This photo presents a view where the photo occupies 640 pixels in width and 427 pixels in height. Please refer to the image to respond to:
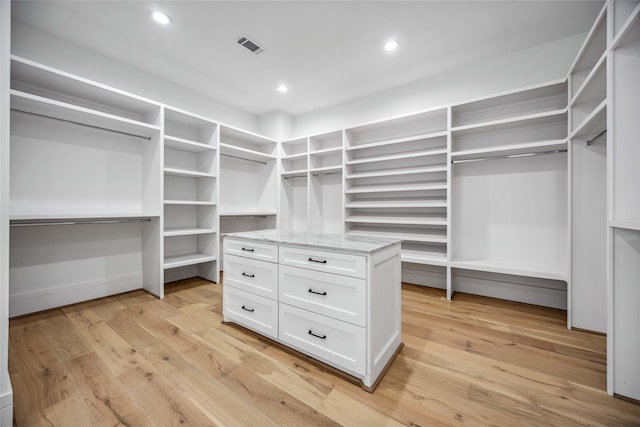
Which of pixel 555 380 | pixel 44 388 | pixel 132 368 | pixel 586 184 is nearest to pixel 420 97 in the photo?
pixel 586 184

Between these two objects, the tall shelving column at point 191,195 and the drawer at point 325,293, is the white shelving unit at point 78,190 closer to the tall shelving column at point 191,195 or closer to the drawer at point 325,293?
the tall shelving column at point 191,195

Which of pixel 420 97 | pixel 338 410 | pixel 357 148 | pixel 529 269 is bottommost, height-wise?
pixel 338 410

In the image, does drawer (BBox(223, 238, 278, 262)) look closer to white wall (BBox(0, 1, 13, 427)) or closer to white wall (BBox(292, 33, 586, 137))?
white wall (BBox(0, 1, 13, 427))

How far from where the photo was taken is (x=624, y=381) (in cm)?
135

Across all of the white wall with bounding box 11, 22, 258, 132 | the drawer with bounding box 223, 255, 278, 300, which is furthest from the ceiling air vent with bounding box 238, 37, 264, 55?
the drawer with bounding box 223, 255, 278, 300

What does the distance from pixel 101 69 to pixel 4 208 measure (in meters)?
2.49

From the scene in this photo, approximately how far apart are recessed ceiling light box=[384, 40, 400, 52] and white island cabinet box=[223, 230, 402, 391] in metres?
2.13

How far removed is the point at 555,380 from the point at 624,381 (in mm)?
290

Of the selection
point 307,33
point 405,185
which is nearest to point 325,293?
point 405,185

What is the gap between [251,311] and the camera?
2014 mm

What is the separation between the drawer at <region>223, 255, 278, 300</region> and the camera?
1866 mm

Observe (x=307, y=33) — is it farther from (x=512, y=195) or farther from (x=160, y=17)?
(x=512, y=195)

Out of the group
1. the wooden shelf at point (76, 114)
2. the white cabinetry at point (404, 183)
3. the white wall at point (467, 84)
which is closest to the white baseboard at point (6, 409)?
the wooden shelf at point (76, 114)

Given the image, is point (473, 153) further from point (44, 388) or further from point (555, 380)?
point (44, 388)
